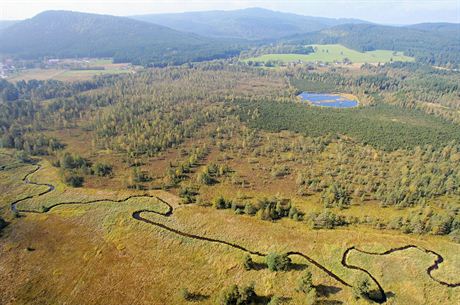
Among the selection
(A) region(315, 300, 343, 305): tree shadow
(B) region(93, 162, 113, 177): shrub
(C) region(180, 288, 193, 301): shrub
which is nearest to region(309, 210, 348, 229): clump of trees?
(A) region(315, 300, 343, 305): tree shadow

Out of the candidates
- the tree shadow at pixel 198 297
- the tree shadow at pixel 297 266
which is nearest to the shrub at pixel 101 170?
the tree shadow at pixel 198 297

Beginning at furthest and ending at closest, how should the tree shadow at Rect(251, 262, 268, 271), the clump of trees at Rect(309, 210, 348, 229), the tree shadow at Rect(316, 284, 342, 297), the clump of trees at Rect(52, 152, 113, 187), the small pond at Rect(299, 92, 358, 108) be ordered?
the small pond at Rect(299, 92, 358, 108), the clump of trees at Rect(52, 152, 113, 187), the clump of trees at Rect(309, 210, 348, 229), the tree shadow at Rect(251, 262, 268, 271), the tree shadow at Rect(316, 284, 342, 297)

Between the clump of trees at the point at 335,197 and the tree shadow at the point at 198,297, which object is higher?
the clump of trees at the point at 335,197

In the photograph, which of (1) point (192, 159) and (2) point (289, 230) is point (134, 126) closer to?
(1) point (192, 159)

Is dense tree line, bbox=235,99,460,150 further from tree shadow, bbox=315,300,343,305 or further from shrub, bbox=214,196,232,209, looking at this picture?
tree shadow, bbox=315,300,343,305

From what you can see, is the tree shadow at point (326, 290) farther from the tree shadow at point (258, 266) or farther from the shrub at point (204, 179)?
the shrub at point (204, 179)

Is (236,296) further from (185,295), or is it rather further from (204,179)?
(204,179)

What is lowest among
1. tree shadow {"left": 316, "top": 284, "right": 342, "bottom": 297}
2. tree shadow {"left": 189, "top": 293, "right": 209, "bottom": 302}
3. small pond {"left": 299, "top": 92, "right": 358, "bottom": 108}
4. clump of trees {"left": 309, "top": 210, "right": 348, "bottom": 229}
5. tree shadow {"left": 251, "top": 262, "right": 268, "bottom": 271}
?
tree shadow {"left": 189, "top": 293, "right": 209, "bottom": 302}
